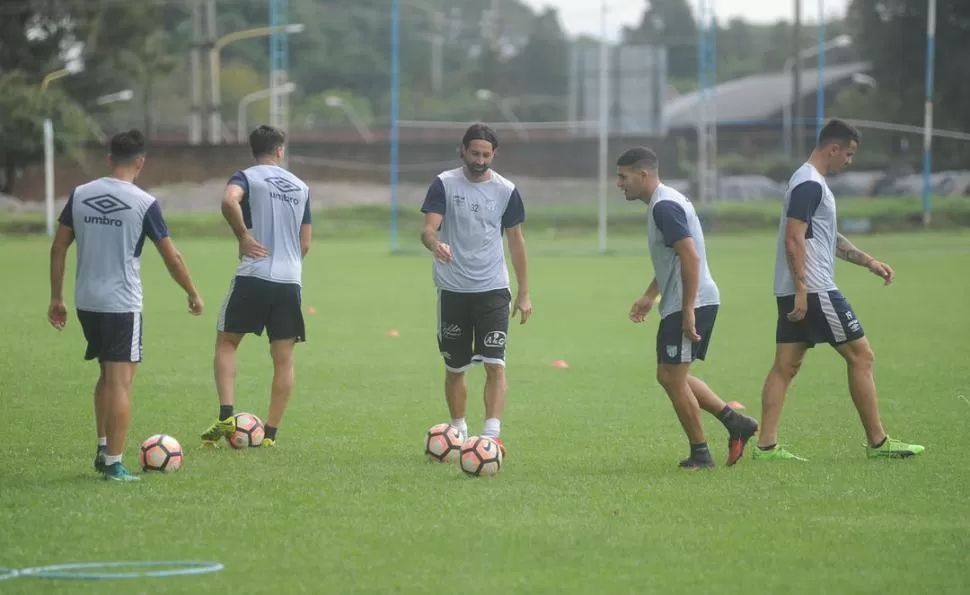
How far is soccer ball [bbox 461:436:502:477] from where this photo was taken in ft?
27.0

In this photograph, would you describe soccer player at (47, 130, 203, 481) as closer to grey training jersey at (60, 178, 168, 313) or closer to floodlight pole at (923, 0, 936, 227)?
grey training jersey at (60, 178, 168, 313)

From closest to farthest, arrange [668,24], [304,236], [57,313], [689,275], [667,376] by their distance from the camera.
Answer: [689,275] → [57,313] → [667,376] → [304,236] → [668,24]

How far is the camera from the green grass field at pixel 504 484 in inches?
240

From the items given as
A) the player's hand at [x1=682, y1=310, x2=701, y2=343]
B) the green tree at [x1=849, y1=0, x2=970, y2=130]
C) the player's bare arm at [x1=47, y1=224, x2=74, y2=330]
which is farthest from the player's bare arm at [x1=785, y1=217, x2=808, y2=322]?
the green tree at [x1=849, y1=0, x2=970, y2=130]

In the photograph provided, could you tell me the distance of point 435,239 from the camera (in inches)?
348

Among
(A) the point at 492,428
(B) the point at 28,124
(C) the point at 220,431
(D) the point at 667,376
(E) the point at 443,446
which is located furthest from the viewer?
(B) the point at 28,124

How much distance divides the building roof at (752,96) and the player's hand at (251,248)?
40710 millimetres

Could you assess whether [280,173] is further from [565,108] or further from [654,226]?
[565,108]

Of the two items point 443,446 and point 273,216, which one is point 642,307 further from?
point 273,216

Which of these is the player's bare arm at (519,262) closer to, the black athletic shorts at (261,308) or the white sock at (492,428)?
the white sock at (492,428)

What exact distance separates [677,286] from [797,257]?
0.85m

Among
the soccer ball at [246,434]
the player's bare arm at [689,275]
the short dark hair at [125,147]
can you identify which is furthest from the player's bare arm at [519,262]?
the short dark hair at [125,147]

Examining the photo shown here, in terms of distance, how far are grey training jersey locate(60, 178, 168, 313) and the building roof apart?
41894mm

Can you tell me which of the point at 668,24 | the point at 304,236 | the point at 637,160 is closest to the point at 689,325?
the point at 637,160
